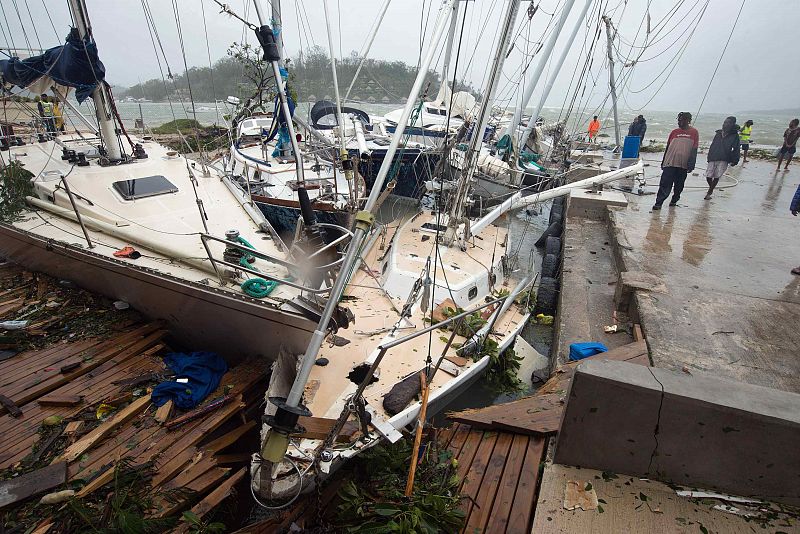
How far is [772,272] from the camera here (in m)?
6.35

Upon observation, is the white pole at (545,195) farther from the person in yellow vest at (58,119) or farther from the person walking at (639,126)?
the person in yellow vest at (58,119)

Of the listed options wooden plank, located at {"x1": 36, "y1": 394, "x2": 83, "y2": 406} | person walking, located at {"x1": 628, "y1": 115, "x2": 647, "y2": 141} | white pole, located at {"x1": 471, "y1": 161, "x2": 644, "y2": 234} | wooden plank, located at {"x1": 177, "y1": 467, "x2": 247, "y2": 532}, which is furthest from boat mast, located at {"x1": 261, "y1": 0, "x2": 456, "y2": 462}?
person walking, located at {"x1": 628, "y1": 115, "x2": 647, "y2": 141}

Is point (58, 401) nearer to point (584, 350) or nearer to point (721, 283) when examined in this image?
point (584, 350)

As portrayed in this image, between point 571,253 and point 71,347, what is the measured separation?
8.82m

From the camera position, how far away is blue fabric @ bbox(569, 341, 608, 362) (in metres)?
5.05

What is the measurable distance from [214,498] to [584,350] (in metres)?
4.50

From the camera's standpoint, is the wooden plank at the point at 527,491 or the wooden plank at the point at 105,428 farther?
the wooden plank at the point at 105,428

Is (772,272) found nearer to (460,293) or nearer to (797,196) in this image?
(797,196)

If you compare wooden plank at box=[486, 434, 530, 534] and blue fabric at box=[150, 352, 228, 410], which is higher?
wooden plank at box=[486, 434, 530, 534]

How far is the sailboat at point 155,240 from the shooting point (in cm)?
471

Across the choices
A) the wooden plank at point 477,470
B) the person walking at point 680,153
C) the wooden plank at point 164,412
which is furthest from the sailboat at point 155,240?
the person walking at point 680,153

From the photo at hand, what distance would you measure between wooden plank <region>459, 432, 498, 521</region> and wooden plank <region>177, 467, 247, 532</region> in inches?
89.9

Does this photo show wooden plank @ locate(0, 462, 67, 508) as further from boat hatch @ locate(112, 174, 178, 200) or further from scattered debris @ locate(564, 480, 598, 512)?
scattered debris @ locate(564, 480, 598, 512)

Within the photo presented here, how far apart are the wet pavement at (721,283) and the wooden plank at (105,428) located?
5888 millimetres
